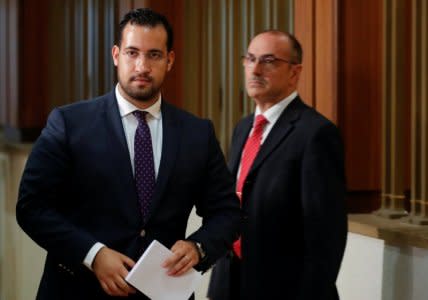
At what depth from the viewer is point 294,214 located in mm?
2627

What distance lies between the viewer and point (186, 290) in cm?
201

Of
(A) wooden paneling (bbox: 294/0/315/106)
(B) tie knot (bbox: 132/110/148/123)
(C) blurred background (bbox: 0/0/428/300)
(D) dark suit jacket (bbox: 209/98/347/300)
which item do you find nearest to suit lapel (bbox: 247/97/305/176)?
(D) dark suit jacket (bbox: 209/98/347/300)

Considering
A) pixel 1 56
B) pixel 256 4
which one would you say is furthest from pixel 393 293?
pixel 1 56

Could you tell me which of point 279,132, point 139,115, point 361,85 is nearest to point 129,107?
point 139,115

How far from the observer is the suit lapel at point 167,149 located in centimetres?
201

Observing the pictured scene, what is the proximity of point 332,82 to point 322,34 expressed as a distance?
227mm

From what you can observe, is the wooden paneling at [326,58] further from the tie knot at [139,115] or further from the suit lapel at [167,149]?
the tie knot at [139,115]

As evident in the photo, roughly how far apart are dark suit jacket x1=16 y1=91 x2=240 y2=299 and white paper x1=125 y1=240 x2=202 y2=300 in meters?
0.08

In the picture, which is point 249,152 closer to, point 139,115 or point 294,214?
point 294,214

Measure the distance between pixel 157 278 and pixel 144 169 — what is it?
0.29 m

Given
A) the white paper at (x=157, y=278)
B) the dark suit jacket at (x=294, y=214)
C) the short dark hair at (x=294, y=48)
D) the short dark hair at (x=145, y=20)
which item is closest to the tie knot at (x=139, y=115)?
the short dark hair at (x=145, y=20)

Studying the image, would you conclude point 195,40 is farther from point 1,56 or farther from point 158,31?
point 1,56

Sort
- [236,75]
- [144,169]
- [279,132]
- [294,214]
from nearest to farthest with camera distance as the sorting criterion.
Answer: [144,169]
[294,214]
[279,132]
[236,75]

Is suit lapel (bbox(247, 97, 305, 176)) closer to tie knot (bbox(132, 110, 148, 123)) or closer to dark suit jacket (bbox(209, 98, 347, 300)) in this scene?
dark suit jacket (bbox(209, 98, 347, 300))
